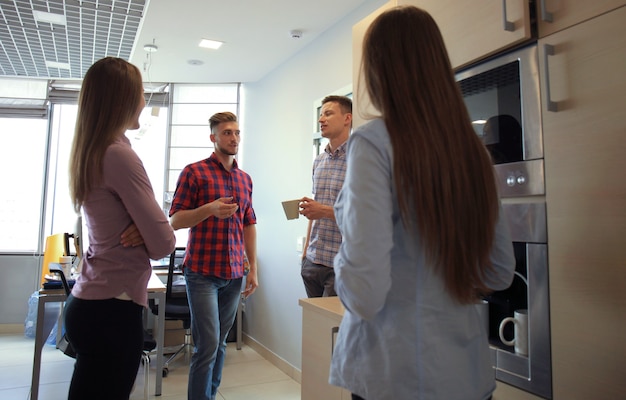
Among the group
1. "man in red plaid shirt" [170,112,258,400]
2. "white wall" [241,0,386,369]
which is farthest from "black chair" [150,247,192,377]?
"man in red plaid shirt" [170,112,258,400]

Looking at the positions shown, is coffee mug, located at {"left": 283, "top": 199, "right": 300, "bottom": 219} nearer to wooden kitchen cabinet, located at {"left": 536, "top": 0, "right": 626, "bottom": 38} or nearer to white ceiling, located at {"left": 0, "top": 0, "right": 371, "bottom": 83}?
wooden kitchen cabinet, located at {"left": 536, "top": 0, "right": 626, "bottom": 38}

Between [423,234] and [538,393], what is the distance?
699 millimetres

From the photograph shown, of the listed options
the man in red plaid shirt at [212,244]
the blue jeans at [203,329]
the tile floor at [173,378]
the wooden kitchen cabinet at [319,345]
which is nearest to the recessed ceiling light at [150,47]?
the man in red plaid shirt at [212,244]

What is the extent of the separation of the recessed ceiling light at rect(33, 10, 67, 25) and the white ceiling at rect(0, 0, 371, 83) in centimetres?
4

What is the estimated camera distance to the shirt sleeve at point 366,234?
72 cm

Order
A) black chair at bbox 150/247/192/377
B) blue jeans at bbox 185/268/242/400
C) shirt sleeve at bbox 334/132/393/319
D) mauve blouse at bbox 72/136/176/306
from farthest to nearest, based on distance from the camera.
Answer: black chair at bbox 150/247/192/377 < blue jeans at bbox 185/268/242/400 < mauve blouse at bbox 72/136/176/306 < shirt sleeve at bbox 334/132/393/319

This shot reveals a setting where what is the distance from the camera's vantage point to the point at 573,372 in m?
1.03

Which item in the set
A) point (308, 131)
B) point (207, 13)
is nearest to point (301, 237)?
point (308, 131)

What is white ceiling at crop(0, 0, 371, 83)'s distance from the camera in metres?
2.95

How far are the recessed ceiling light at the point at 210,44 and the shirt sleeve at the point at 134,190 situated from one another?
264cm

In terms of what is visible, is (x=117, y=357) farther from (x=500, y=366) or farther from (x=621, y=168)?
(x=621, y=168)

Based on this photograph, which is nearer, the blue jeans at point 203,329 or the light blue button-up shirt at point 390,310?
the light blue button-up shirt at point 390,310

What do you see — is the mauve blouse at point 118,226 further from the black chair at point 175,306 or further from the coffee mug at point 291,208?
the black chair at point 175,306

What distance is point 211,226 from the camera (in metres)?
2.28
